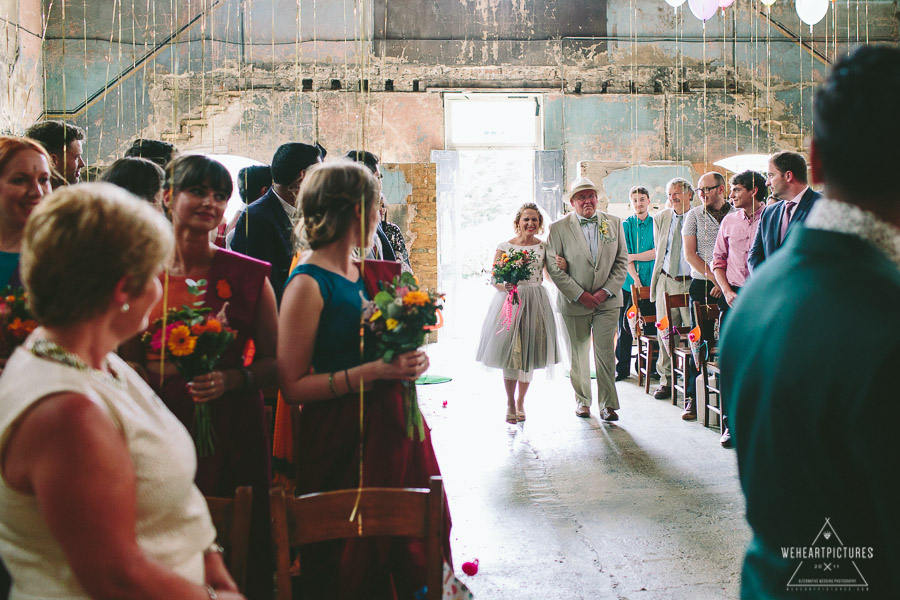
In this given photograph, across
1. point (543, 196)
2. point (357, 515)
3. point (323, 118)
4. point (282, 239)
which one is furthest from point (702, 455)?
point (323, 118)

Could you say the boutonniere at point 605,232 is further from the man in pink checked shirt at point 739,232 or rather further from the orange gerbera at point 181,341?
the orange gerbera at point 181,341

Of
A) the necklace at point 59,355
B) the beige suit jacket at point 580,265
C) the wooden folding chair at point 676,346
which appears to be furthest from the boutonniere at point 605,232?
the necklace at point 59,355

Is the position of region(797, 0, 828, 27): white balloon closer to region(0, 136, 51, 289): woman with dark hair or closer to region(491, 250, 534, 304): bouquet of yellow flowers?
region(491, 250, 534, 304): bouquet of yellow flowers

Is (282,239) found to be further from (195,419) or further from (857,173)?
(857,173)

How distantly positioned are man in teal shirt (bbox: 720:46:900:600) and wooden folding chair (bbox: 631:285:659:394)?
557 cm

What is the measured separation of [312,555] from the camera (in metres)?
1.90

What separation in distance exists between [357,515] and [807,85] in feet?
36.0

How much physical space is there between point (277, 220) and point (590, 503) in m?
→ 2.22

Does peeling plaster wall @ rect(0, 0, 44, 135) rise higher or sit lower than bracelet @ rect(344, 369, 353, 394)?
higher

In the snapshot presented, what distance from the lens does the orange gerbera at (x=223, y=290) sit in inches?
80.7

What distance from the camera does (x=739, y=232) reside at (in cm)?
492

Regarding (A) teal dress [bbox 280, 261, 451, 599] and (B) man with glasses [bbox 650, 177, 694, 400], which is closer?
(A) teal dress [bbox 280, 261, 451, 599]

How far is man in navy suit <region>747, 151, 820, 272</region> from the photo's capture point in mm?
3942

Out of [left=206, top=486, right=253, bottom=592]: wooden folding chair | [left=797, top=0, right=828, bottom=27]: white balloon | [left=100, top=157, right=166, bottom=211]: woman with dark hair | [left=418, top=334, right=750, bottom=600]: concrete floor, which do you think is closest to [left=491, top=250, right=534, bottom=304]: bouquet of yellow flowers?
[left=418, top=334, right=750, bottom=600]: concrete floor
